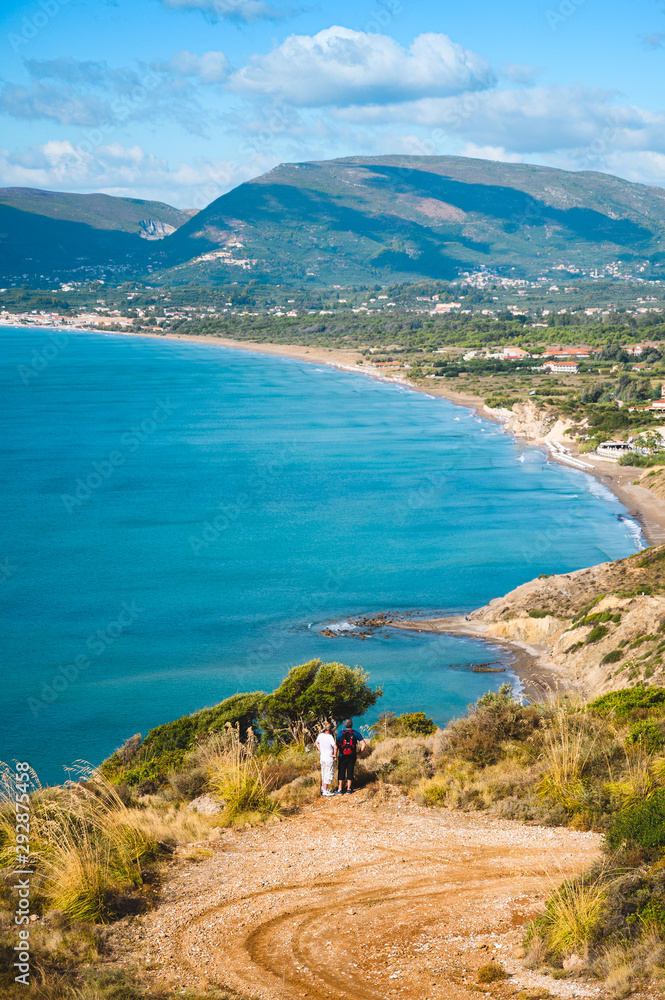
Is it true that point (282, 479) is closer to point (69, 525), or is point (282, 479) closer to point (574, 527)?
point (69, 525)

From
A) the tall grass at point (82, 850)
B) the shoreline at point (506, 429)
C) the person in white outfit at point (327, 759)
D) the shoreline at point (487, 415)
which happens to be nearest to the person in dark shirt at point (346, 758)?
the person in white outfit at point (327, 759)

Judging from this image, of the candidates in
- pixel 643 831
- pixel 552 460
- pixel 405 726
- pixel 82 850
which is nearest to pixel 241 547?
pixel 405 726

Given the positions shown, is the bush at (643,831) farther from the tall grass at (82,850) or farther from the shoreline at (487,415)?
the shoreline at (487,415)

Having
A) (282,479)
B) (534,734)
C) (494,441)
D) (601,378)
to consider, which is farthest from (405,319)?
(534,734)

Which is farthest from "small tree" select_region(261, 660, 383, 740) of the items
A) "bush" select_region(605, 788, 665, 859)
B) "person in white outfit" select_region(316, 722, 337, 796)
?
"bush" select_region(605, 788, 665, 859)

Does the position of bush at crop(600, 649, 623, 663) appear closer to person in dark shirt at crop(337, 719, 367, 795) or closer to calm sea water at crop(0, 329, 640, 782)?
calm sea water at crop(0, 329, 640, 782)
